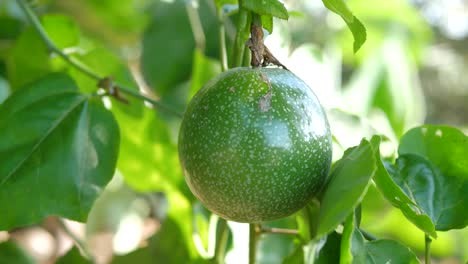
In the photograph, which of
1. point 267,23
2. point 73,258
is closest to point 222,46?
point 267,23

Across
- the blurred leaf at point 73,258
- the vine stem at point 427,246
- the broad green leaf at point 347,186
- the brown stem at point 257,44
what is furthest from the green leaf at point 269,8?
the blurred leaf at point 73,258

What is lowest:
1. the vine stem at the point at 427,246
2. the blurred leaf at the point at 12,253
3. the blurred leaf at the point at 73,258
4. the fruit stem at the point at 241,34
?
the blurred leaf at the point at 12,253

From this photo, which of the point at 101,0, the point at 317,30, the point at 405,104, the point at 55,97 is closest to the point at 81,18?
the point at 101,0

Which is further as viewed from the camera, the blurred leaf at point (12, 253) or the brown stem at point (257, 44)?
the blurred leaf at point (12, 253)

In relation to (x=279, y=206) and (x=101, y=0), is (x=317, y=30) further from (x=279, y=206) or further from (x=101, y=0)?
(x=279, y=206)

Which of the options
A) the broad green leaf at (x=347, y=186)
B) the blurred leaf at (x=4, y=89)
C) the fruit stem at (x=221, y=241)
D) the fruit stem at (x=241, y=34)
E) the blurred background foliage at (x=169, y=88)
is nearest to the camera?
the broad green leaf at (x=347, y=186)

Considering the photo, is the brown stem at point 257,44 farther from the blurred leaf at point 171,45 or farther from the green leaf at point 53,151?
the blurred leaf at point 171,45
